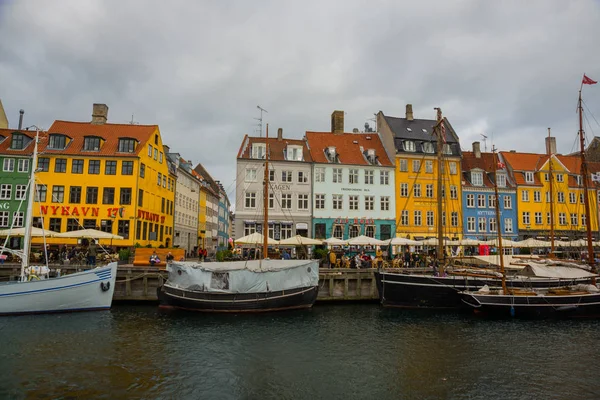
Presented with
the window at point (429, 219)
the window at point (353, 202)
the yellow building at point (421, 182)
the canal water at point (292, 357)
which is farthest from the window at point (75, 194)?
the window at point (429, 219)

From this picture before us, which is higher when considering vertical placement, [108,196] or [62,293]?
[108,196]

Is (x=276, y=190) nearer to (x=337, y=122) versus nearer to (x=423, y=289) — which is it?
(x=337, y=122)

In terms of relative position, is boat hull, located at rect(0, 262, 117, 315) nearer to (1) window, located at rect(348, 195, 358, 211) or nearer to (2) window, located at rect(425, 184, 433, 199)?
(1) window, located at rect(348, 195, 358, 211)

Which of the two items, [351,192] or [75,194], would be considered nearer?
[75,194]

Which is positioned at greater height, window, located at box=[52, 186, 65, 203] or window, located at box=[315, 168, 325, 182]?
window, located at box=[315, 168, 325, 182]

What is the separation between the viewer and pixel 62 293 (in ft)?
81.5

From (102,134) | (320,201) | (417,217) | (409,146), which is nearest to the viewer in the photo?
(102,134)

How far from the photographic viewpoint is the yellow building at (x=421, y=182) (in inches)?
1984

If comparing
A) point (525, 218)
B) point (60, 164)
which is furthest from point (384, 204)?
point (60, 164)

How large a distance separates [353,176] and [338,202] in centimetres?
350

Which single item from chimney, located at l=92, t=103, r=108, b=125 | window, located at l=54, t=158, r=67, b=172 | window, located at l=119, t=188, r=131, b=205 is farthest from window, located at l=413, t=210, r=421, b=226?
window, located at l=54, t=158, r=67, b=172

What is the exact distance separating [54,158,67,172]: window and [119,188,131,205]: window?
19.2 feet

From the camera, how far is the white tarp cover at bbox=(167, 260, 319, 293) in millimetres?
26484

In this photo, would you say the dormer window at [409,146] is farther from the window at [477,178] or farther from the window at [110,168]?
the window at [110,168]
